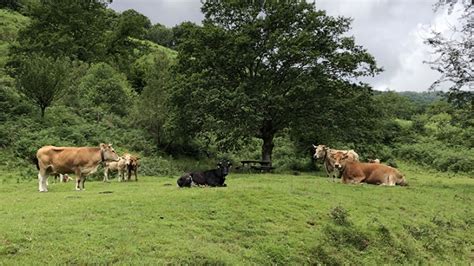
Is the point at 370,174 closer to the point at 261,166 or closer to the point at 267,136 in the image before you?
the point at 261,166

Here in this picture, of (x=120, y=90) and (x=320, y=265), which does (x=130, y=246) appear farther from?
(x=120, y=90)

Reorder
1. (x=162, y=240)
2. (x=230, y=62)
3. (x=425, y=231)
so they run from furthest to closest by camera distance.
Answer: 1. (x=230, y=62)
2. (x=425, y=231)
3. (x=162, y=240)

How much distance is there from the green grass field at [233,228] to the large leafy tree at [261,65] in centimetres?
1264

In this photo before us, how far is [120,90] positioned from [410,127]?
32312 mm

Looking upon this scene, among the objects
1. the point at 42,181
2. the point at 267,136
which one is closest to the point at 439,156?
the point at 267,136

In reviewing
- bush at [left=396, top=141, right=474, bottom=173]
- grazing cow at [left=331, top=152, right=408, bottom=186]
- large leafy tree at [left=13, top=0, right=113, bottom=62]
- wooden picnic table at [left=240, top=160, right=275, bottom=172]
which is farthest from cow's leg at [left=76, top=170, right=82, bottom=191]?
bush at [left=396, top=141, right=474, bottom=173]

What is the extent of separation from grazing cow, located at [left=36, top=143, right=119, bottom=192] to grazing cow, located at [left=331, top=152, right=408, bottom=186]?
31.0 ft

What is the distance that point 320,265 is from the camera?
33.5ft

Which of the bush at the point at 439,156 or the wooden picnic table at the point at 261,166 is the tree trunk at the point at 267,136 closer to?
the wooden picnic table at the point at 261,166

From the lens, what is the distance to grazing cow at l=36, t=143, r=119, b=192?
16.1m

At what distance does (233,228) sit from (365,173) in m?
10.0

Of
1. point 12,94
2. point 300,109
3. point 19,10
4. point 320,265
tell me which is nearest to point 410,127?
point 300,109

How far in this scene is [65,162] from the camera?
16219mm

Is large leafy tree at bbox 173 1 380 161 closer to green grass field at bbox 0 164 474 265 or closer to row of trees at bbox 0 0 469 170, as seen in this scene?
row of trees at bbox 0 0 469 170
